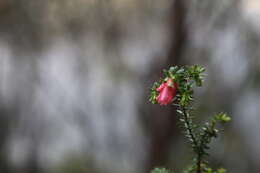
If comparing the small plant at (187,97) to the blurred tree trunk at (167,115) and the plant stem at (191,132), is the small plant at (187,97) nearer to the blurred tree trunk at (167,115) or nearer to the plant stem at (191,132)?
the plant stem at (191,132)

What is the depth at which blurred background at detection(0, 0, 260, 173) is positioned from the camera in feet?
11.2

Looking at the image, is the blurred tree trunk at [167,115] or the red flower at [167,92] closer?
the red flower at [167,92]

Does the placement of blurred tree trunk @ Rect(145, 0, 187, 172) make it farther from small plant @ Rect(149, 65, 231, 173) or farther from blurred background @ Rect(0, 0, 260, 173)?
small plant @ Rect(149, 65, 231, 173)

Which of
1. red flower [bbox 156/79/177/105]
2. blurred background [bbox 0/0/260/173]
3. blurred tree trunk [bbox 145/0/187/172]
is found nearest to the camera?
red flower [bbox 156/79/177/105]

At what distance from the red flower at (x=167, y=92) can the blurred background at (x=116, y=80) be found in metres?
2.55

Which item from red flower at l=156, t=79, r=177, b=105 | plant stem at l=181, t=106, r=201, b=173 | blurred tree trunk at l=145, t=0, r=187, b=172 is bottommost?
plant stem at l=181, t=106, r=201, b=173

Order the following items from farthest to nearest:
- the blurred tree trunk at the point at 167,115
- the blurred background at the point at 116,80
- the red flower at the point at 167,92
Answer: the blurred background at the point at 116,80
the blurred tree trunk at the point at 167,115
the red flower at the point at 167,92

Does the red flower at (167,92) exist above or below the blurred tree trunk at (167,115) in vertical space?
below

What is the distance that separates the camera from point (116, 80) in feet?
12.1

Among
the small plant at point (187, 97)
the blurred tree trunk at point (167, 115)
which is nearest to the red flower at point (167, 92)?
the small plant at point (187, 97)

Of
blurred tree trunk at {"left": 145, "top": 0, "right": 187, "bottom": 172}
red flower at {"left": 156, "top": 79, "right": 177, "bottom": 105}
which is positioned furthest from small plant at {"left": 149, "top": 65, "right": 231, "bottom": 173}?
blurred tree trunk at {"left": 145, "top": 0, "right": 187, "bottom": 172}

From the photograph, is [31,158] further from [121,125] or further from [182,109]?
[182,109]

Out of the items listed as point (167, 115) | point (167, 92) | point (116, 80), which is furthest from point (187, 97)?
point (116, 80)

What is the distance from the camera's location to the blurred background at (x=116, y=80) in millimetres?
3426
